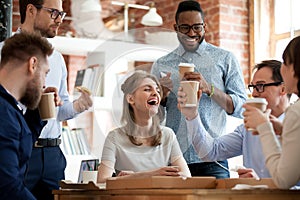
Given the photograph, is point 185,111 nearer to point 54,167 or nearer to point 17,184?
point 54,167

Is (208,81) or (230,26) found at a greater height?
(230,26)

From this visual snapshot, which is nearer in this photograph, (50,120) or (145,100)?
(145,100)

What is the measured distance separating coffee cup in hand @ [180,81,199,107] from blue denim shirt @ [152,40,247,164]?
0.47 feet

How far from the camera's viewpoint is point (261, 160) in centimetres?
222

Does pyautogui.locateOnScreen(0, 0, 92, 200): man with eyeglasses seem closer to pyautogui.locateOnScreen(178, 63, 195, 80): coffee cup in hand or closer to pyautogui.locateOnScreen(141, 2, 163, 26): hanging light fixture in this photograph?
pyautogui.locateOnScreen(178, 63, 195, 80): coffee cup in hand

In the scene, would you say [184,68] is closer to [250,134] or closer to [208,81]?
[208,81]

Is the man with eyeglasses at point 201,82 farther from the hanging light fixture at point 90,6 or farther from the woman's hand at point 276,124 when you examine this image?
the hanging light fixture at point 90,6

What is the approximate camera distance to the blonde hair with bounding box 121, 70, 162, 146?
7.88 feet

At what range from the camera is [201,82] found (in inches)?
97.3

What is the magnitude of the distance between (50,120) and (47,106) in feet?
1.52

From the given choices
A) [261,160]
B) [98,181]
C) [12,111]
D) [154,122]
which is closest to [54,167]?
[98,181]

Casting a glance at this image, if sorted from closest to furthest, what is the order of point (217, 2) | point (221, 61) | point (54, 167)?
1. point (54, 167)
2. point (221, 61)
3. point (217, 2)

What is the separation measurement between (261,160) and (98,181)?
67cm

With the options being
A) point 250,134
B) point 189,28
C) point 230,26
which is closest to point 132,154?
point 250,134
